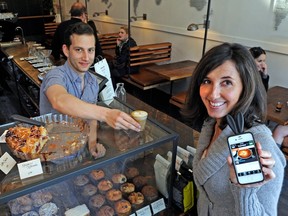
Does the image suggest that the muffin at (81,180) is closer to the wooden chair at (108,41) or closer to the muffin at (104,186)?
the muffin at (104,186)

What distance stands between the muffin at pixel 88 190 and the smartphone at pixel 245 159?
31.4 inches

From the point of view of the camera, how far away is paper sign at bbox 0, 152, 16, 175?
3.53ft

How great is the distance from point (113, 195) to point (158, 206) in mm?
236

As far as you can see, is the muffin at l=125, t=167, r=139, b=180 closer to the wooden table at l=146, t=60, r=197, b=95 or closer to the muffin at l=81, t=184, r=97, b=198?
the muffin at l=81, t=184, r=97, b=198

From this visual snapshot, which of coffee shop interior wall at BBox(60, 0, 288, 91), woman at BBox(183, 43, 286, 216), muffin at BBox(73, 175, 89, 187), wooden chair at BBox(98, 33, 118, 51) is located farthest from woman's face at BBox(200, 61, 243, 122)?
wooden chair at BBox(98, 33, 118, 51)

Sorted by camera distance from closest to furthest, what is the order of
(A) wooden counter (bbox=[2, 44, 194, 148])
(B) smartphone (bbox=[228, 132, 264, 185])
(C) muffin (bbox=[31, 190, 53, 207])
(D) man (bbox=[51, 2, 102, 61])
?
(B) smartphone (bbox=[228, 132, 264, 185]), (C) muffin (bbox=[31, 190, 53, 207]), (A) wooden counter (bbox=[2, 44, 194, 148]), (D) man (bbox=[51, 2, 102, 61])

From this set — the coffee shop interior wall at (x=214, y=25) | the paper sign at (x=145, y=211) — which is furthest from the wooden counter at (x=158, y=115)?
the coffee shop interior wall at (x=214, y=25)

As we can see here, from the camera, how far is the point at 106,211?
1269 mm

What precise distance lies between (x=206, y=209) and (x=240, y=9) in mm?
2934

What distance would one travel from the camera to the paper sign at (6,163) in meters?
1.08

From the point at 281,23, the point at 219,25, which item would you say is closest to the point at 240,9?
the point at 219,25

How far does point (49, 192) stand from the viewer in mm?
1162

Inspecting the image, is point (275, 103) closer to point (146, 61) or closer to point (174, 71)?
point (174, 71)

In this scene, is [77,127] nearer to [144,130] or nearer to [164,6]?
[144,130]
